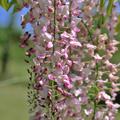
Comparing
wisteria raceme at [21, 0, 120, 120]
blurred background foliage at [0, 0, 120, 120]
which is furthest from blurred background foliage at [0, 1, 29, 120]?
wisteria raceme at [21, 0, 120, 120]

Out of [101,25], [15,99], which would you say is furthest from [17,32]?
[101,25]

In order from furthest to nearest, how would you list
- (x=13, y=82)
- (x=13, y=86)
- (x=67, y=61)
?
(x=13, y=86)
(x=13, y=82)
(x=67, y=61)

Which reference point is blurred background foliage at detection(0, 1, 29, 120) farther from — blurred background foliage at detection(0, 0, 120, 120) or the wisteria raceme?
the wisteria raceme

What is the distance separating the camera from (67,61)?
1848 millimetres

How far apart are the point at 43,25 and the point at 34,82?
0.60 feet

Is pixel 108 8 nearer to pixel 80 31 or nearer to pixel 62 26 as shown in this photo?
pixel 80 31

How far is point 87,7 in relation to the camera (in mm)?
2096

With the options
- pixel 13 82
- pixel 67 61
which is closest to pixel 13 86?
pixel 13 82

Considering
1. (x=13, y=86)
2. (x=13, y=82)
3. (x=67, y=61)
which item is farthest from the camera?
(x=13, y=86)

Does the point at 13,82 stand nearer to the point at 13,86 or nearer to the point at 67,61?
the point at 67,61

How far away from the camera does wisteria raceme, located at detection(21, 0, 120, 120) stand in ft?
5.94

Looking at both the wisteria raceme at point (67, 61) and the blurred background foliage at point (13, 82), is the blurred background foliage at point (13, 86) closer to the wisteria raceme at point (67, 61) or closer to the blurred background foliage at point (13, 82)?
the blurred background foliage at point (13, 82)

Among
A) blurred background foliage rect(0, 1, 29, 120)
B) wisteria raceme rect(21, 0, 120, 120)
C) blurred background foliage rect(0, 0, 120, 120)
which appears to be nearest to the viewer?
wisteria raceme rect(21, 0, 120, 120)

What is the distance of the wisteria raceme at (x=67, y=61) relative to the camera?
1.81 m
